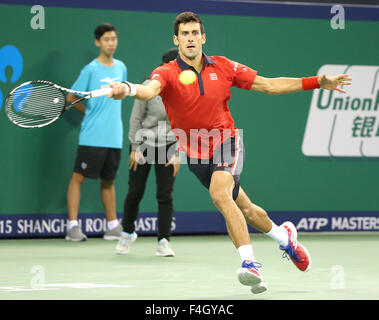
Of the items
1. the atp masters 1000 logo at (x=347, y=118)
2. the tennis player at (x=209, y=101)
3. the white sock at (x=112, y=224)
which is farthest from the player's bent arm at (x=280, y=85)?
the atp masters 1000 logo at (x=347, y=118)

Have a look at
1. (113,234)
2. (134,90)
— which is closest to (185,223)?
(113,234)

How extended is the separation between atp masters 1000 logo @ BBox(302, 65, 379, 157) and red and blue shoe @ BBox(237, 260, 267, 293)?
4.84 meters

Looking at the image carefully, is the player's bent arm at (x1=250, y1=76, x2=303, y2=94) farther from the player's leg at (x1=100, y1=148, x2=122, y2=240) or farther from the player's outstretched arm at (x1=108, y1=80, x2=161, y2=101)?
the player's leg at (x1=100, y1=148, x2=122, y2=240)

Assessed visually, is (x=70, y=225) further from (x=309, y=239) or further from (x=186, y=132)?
(x=186, y=132)

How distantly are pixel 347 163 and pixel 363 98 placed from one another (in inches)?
30.9

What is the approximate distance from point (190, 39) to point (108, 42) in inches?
127

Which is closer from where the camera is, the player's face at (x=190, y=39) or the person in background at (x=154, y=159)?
the player's face at (x=190, y=39)

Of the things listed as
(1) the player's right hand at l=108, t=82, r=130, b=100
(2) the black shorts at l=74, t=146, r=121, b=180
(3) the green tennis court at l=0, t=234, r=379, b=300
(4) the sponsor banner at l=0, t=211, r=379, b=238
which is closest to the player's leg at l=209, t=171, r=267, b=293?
(3) the green tennis court at l=0, t=234, r=379, b=300

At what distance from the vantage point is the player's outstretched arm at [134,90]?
547 centimetres

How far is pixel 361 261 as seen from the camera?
318 inches

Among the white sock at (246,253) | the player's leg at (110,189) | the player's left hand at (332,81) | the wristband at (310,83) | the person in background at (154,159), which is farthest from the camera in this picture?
the player's leg at (110,189)

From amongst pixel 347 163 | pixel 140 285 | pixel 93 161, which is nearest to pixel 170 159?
pixel 93 161

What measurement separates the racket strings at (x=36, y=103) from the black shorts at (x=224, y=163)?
1.05 meters

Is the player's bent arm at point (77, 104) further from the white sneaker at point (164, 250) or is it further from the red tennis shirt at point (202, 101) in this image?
the red tennis shirt at point (202, 101)
